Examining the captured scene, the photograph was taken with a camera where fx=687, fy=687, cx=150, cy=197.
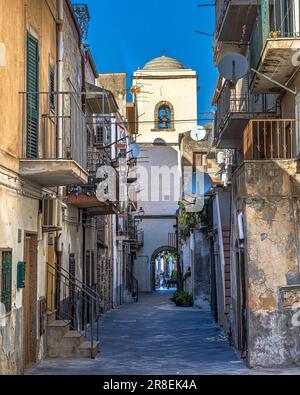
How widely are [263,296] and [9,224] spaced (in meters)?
5.58

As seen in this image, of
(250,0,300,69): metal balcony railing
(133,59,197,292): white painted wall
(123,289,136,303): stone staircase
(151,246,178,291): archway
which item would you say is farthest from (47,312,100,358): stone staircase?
(151,246,178,291): archway

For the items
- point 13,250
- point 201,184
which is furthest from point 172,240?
point 13,250

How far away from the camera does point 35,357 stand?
14234mm

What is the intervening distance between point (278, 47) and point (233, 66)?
362 centimetres

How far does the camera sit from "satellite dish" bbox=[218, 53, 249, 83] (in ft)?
55.3

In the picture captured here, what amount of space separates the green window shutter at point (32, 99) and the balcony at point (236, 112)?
657 centimetres

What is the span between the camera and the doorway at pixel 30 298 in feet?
46.0

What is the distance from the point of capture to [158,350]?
17359 mm

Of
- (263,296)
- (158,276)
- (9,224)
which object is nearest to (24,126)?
(9,224)

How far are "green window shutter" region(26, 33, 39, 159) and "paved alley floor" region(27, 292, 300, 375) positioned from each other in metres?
4.40

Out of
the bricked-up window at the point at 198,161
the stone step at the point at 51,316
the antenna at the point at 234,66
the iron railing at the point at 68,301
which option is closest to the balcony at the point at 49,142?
the iron railing at the point at 68,301

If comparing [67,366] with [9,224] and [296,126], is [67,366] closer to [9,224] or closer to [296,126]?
Answer: [9,224]

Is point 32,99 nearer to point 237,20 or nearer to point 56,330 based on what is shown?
point 56,330
